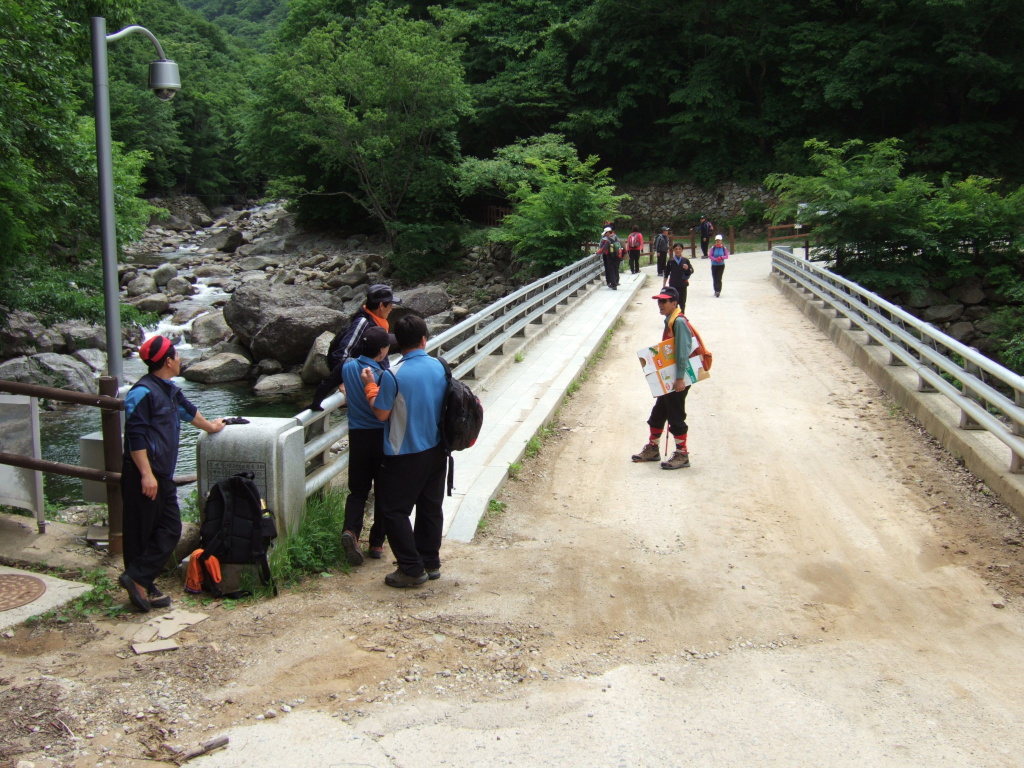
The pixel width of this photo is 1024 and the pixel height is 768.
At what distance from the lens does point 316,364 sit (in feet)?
68.8

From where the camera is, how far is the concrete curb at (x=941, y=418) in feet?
23.8

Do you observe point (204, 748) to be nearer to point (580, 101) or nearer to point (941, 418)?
point (941, 418)

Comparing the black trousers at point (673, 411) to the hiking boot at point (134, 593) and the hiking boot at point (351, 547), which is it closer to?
the hiking boot at point (351, 547)

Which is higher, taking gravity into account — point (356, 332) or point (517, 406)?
point (356, 332)

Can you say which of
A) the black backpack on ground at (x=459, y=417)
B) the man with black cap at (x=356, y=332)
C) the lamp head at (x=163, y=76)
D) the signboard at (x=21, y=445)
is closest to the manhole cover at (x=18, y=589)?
the signboard at (x=21, y=445)

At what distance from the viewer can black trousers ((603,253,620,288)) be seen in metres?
22.6

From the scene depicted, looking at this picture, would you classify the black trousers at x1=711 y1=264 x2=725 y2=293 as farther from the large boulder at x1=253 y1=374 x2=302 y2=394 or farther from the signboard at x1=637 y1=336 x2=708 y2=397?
the signboard at x1=637 y1=336 x2=708 y2=397

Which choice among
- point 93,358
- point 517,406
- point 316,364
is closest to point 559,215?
point 316,364

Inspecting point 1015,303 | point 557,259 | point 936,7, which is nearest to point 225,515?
point 557,259

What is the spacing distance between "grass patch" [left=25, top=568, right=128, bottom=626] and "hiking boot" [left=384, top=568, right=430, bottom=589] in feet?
5.10

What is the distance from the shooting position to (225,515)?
5.22m

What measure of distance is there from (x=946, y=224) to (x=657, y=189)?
2365 centimetres

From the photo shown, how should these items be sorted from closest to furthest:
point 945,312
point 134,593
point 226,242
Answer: point 134,593, point 945,312, point 226,242

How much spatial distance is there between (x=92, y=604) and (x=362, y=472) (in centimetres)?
178
